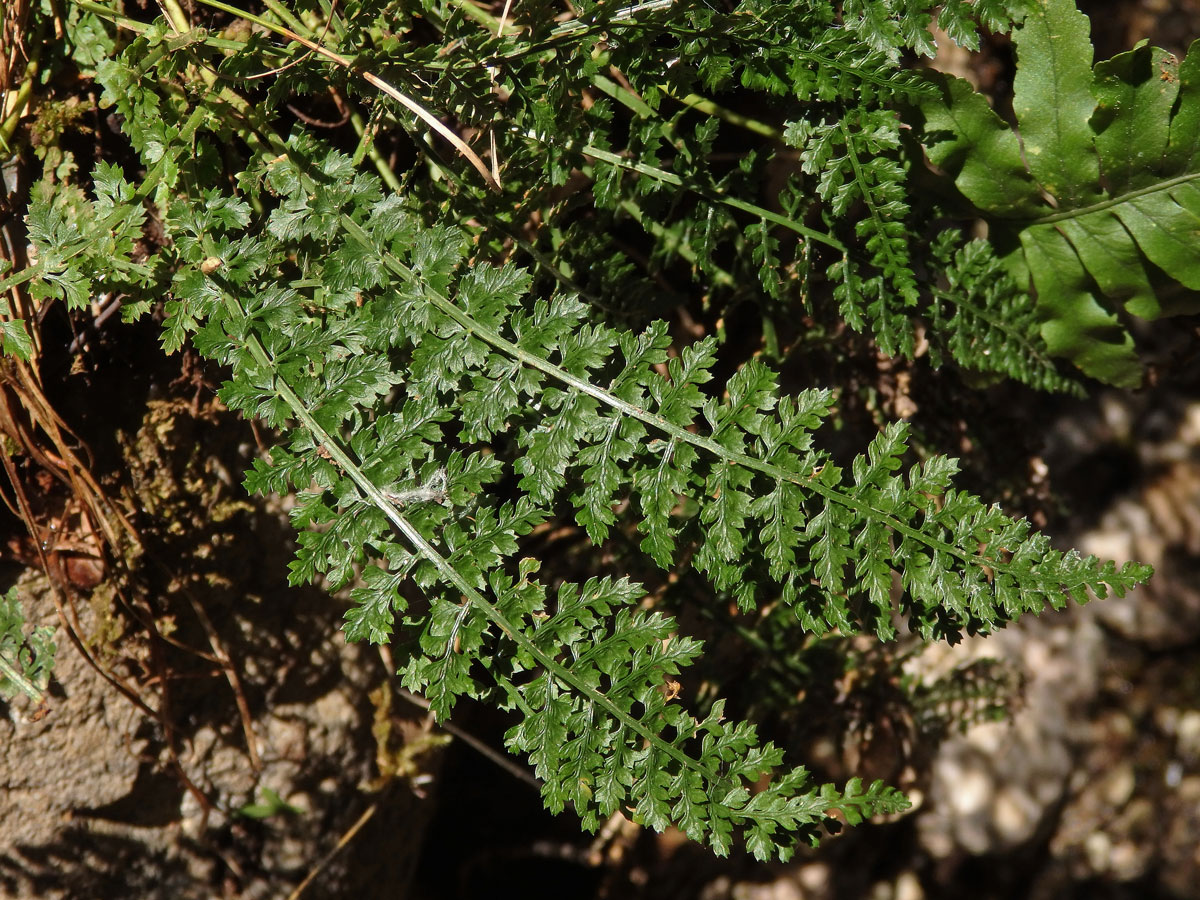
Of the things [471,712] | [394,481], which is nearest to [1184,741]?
[471,712]

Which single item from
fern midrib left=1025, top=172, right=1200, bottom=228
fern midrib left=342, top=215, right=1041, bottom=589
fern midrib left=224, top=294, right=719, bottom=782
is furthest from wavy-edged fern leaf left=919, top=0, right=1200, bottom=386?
fern midrib left=224, top=294, right=719, bottom=782

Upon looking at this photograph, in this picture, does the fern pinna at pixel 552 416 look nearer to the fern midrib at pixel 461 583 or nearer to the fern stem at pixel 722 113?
the fern midrib at pixel 461 583

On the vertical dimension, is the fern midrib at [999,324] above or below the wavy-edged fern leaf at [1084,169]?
below

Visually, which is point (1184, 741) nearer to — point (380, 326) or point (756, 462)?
point (756, 462)

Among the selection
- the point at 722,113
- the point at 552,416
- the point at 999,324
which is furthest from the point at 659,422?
the point at 999,324

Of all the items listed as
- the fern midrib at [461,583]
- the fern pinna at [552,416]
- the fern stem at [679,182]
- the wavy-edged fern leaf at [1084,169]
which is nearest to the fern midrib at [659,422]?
the fern pinna at [552,416]

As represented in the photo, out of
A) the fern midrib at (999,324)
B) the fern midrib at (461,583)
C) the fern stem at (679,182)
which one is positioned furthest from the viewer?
the fern midrib at (999,324)

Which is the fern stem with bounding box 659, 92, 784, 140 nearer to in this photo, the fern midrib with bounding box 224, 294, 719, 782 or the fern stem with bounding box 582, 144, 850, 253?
the fern stem with bounding box 582, 144, 850, 253
